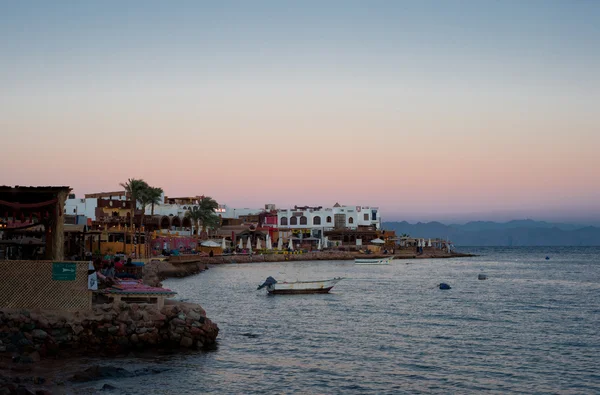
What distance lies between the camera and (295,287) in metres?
52.9

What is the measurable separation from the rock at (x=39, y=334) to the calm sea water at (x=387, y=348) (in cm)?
336

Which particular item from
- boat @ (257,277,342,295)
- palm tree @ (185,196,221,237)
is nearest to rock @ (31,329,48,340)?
boat @ (257,277,342,295)

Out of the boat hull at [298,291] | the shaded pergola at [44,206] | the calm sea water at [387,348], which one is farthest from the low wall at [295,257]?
the shaded pergola at [44,206]

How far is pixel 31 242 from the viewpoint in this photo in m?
43.2

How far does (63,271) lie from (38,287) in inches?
46.3

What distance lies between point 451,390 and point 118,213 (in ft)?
284

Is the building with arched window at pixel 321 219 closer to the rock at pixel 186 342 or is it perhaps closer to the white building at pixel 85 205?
the white building at pixel 85 205

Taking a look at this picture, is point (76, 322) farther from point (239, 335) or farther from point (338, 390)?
point (338, 390)

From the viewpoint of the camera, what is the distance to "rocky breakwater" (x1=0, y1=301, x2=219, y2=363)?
78.6ft

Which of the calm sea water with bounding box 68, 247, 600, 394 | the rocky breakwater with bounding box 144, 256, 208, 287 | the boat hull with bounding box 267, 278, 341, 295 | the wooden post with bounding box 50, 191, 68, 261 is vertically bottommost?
the calm sea water with bounding box 68, 247, 600, 394

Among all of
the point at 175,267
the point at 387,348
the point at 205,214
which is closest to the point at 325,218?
the point at 205,214

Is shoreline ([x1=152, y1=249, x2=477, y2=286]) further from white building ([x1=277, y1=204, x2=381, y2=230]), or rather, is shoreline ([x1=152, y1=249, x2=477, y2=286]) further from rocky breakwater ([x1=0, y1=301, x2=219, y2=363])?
rocky breakwater ([x1=0, y1=301, x2=219, y2=363])

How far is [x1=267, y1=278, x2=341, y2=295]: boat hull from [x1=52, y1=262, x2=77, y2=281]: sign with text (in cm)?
2745

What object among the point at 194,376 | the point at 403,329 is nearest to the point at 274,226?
the point at 403,329
